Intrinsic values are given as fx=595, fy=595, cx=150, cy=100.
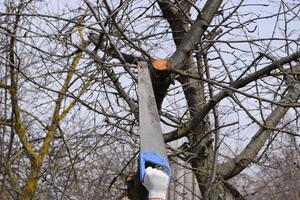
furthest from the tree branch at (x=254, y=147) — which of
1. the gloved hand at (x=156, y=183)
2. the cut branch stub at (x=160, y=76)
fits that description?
the gloved hand at (x=156, y=183)

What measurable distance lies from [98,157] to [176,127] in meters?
1.53

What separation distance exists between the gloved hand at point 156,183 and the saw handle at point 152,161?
0.14 meters

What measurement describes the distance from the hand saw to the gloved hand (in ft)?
0.46

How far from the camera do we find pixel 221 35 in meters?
6.01

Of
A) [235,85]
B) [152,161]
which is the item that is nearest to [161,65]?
[235,85]

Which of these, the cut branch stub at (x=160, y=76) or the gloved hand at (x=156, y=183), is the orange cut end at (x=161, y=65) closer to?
the cut branch stub at (x=160, y=76)

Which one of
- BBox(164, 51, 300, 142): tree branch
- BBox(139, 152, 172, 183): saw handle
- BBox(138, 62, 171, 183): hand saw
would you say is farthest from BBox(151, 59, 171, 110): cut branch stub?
BBox(139, 152, 172, 183): saw handle

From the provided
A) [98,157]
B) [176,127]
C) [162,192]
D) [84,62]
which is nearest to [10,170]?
[98,157]

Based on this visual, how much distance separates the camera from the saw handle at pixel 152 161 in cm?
340

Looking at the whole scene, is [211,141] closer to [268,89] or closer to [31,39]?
[268,89]

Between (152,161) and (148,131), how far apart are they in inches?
14.2

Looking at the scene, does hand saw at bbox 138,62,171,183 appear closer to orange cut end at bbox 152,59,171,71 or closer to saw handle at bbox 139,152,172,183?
saw handle at bbox 139,152,172,183

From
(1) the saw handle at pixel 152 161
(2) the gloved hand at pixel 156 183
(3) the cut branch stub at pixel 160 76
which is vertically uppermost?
(3) the cut branch stub at pixel 160 76

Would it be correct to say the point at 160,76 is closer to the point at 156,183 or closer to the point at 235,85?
the point at 235,85
